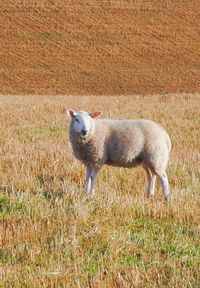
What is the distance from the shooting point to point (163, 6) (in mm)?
62250

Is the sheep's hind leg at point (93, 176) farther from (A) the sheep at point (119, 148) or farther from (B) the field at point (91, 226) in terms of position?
(B) the field at point (91, 226)

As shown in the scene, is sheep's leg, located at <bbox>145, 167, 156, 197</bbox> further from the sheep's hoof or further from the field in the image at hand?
the sheep's hoof

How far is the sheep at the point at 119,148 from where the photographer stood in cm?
693

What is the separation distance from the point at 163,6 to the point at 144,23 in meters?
4.68

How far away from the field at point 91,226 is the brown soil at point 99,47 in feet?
123

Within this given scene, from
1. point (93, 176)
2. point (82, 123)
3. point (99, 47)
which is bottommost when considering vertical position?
point (99, 47)

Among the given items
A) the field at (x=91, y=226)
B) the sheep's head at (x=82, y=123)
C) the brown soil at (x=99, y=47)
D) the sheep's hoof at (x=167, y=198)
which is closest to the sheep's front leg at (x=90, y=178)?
the field at (x=91, y=226)

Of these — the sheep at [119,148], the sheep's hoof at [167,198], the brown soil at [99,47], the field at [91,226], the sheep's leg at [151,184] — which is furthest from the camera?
the brown soil at [99,47]

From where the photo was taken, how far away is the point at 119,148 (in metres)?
6.97

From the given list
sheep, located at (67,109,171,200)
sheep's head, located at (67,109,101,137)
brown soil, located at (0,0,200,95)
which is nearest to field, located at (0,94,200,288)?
sheep, located at (67,109,171,200)

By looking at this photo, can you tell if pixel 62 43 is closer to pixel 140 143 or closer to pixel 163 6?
pixel 163 6

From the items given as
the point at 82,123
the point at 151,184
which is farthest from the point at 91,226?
the point at 151,184

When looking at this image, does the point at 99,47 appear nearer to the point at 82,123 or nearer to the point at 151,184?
the point at 151,184

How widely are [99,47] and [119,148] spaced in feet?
161
